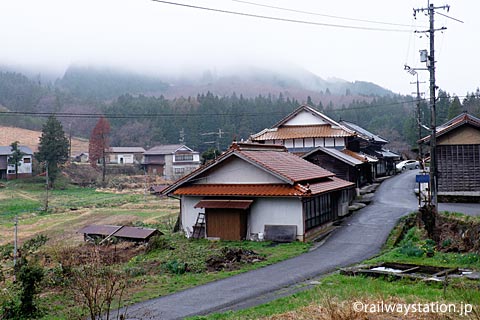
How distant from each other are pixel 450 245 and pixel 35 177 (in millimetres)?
61003

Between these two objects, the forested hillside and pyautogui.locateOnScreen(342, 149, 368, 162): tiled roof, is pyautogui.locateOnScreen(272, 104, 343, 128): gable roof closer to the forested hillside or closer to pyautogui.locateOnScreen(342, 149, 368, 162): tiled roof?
pyautogui.locateOnScreen(342, 149, 368, 162): tiled roof

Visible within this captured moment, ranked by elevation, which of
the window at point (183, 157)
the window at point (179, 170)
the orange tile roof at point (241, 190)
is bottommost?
the orange tile roof at point (241, 190)

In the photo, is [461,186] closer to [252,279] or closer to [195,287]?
[252,279]

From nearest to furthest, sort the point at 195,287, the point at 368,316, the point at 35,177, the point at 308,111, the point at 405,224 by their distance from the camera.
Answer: the point at 368,316
the point at 195,287
the point at 405,224
the point at 308,111
the point at 35,177

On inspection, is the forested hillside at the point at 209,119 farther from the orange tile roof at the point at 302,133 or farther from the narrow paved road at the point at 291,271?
the narrow paved road at the point at 291,271

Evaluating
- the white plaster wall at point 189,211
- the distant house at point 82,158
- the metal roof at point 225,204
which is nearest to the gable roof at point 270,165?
the white plaster wall at point 189,211

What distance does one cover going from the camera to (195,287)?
12.2 m

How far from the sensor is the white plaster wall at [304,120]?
1419 inches

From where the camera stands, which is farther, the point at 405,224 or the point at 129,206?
the point at 129,206

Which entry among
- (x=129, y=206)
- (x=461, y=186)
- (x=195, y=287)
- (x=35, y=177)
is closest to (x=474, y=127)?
(x=461, y=186)

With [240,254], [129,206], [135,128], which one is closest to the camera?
[240,254]

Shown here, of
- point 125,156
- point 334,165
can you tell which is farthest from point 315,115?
point 125,156

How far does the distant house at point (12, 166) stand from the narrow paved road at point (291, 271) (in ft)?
176

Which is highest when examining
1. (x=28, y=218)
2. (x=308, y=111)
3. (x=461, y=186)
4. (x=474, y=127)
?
(x=308, y=111)
